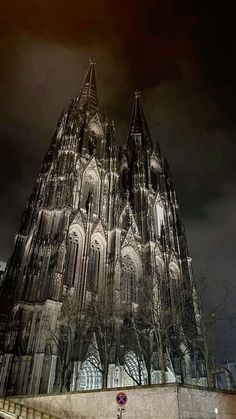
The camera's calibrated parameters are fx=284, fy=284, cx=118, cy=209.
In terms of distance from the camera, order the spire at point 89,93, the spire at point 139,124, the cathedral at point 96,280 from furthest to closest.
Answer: the spire at point 139,124 → the spire at point 89,93 → the cathedral at point 96,280

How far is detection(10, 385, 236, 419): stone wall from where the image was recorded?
8.58 meters

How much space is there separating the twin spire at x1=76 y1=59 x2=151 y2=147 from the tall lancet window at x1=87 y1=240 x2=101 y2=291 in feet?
80.3

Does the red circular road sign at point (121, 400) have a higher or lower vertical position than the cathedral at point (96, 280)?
lower

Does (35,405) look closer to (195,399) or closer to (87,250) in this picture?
(195,399)

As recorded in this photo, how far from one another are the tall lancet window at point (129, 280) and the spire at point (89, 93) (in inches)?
1031

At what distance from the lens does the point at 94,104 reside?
50781 millimetres

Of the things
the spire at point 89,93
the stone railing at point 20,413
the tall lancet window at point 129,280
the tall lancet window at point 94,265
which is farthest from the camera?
the spire at point 89,93

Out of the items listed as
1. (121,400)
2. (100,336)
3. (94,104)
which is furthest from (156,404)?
(94,104)

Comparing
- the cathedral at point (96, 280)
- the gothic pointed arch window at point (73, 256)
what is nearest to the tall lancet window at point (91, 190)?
the cathedral at point (96, 280)

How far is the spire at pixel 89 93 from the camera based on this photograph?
158ft

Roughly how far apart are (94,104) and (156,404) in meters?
49.0

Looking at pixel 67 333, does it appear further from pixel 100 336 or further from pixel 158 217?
pixel 158 217

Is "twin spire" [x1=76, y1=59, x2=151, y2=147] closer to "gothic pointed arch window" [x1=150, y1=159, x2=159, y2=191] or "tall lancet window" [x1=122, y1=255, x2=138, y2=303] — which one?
"gothic pointed arch window" [x1=150, y1=159, x2=159, y2=191]

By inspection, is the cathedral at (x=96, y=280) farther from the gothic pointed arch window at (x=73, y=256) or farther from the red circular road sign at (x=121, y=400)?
the red circular road sign at (x=121, y=400)
